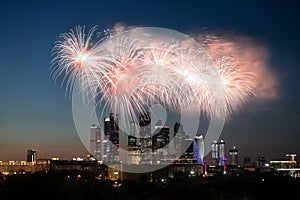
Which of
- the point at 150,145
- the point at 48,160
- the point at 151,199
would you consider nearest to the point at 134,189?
the point at 151,199

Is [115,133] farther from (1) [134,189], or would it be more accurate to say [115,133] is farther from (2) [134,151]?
(1) [134,189]

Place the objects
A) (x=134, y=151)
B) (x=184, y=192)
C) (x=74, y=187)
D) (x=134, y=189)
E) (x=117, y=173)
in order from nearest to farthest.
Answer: (x=74, y=187)
(x=134, y=189)
(x=184, y=192)
(x=117, y=173)
(x=134, y=151)

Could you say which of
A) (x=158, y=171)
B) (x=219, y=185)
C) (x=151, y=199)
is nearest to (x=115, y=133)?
(x=158, y=171)

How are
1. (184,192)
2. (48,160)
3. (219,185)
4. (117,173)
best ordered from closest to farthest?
1. (184,192)
2. (219,185)
3. (117,173)
4. (48,160)

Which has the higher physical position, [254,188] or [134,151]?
[134,151]

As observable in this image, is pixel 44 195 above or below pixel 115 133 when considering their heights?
below

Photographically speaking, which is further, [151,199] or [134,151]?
[134,151]

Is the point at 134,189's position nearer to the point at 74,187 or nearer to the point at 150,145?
the point at 74,187

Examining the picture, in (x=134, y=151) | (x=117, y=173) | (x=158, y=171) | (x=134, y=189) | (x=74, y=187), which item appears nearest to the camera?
(x=74, y=187)

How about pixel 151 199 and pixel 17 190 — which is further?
pixel 151 199
